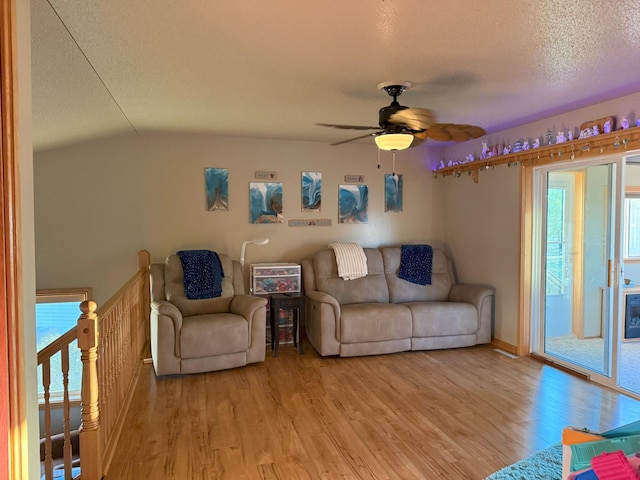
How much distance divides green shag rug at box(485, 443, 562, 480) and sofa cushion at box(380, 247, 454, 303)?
12.0 feet

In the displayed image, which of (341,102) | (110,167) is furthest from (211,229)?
(341,102)

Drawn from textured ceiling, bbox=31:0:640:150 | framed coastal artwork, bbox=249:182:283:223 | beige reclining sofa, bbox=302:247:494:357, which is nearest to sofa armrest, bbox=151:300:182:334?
beige reclining sofa, bbox=302:247:494:357

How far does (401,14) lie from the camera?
6.86ft

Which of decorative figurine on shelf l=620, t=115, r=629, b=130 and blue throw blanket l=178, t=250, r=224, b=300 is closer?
decorative figurine on shelf l=620, t=115, r=629, b=130

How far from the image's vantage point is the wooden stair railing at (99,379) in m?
2.18

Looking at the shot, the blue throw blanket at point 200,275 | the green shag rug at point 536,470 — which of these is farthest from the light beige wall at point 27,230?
the blue throw blanket at point 200,275

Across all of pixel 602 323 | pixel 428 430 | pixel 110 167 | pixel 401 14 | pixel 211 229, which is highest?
pixel 401 14

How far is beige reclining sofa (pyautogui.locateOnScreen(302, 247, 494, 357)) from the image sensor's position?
4.52 m

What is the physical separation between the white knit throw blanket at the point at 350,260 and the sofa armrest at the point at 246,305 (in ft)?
3.62

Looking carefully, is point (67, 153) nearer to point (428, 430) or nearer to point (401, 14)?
point (401, 14)

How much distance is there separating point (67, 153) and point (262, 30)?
3.24m

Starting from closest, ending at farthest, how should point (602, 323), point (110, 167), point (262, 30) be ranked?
point (262, 30), point (602, 323), point (110, 167)

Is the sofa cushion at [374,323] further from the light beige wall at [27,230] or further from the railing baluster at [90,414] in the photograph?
the light beige wall at [27,230]

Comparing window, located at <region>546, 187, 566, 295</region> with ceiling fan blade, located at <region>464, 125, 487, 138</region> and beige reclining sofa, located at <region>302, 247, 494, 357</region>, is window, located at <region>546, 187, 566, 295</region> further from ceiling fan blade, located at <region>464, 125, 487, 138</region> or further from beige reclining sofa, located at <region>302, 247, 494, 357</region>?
ceiling fan blade, located at <region>464, 125, 487, 138</region>
